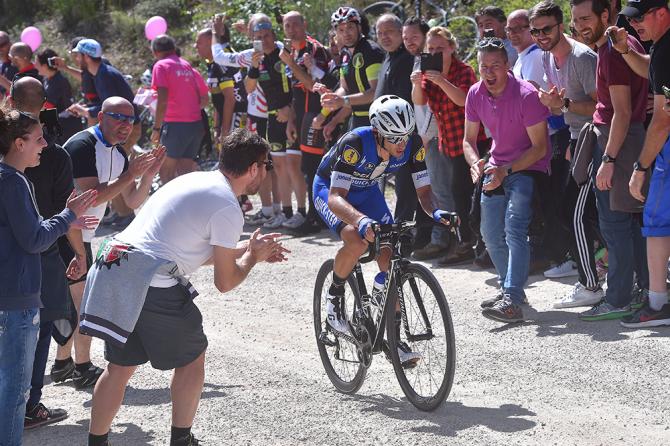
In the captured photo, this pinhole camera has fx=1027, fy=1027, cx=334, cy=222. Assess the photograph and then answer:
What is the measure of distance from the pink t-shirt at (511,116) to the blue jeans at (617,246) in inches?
22.0

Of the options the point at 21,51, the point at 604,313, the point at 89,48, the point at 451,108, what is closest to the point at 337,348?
the point at 604,313

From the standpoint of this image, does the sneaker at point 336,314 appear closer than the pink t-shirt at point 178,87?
Yes

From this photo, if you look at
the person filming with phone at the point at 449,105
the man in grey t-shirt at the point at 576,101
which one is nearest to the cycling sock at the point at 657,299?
the man in grey t-shirt at the point at 576,101

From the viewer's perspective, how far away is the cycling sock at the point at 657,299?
7.33 m

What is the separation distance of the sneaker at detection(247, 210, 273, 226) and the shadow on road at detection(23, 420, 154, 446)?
20.4 feet

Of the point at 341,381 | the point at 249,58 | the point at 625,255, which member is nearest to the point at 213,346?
the point at 341,381

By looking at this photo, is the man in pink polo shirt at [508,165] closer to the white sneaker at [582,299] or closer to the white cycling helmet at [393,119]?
the white sneaker at [582,299]

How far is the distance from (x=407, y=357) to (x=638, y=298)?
97.7 inches

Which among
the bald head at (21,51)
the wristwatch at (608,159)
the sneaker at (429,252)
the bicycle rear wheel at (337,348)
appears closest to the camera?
the bicycle rear wheel at (337,348)

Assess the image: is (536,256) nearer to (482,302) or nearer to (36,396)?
(482,302)

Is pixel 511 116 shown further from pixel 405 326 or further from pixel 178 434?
pixel 178 434

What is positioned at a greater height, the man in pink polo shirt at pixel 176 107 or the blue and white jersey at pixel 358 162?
the man in pink polo shirt at pixel 176 107

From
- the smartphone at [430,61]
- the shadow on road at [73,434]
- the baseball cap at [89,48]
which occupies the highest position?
the baseball cap at [89,48]

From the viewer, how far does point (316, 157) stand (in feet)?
37.3
